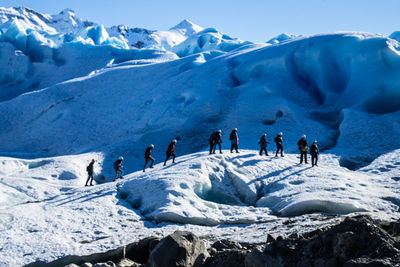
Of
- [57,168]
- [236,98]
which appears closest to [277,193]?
[57,168]

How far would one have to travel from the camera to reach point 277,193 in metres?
14.0

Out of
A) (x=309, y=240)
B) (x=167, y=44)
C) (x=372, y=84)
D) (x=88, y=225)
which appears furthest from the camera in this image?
(x=167, y=44)

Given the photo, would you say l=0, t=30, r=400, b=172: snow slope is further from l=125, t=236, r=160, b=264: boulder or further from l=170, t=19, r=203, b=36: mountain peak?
l=170, t=19, r=203, b=36: mountain peak

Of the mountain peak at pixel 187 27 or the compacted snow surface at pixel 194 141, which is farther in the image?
the mountain peak at pixel 187 27

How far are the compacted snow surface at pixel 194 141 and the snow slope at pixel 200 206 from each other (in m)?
0.05

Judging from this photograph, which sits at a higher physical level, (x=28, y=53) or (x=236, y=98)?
(x=28, y=53)

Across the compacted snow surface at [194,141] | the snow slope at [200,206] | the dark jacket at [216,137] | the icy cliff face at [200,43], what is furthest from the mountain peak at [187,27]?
the snow slope at [200,206]

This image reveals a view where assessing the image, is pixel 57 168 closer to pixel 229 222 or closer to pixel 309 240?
pixel 229 222

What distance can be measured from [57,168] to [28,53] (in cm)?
3612

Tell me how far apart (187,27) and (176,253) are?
12178 cm

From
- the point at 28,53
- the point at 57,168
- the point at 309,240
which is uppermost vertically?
the point at 28,53

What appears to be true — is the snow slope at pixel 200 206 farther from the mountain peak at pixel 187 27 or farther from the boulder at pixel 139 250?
the mountain peak at pixel 187 27

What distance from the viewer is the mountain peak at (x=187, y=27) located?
122069 mm

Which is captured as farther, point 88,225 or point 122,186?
point 122,186
